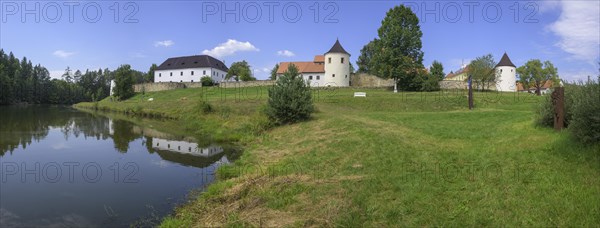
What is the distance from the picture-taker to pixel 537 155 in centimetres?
902

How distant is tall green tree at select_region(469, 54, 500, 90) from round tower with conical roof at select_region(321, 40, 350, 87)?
17.8 meters

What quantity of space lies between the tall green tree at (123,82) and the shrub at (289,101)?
51733 mm

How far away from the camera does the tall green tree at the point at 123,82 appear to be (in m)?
64.2

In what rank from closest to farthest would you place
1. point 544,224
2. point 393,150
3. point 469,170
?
point 544,224
point 469,170
point 393,150

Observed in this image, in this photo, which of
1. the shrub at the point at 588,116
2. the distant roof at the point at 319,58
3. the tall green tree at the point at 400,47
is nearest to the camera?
the shrub at the point at 588,116

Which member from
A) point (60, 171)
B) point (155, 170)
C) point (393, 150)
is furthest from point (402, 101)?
point (60, 171)

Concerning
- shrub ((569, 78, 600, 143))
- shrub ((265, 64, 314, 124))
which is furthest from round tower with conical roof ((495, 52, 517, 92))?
shrub ((569, 78, 600, 143))

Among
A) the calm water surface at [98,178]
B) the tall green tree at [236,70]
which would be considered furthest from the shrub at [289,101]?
the tall green tree at [236,70]

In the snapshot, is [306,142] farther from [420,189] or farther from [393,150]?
[420,189]

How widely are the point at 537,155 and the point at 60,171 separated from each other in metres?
15.0

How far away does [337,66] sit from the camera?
183ft

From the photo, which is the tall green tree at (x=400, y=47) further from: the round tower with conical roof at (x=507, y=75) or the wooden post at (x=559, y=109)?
the wooden post at (x=559, y=109)

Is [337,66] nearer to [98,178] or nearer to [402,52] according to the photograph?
[402,52]

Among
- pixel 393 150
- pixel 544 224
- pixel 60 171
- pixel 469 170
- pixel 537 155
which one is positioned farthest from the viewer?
pixel 60 171
